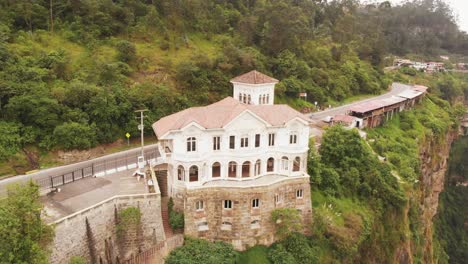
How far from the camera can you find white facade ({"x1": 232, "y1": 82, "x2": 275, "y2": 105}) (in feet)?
137

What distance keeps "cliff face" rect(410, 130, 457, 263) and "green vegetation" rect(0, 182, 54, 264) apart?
126ft

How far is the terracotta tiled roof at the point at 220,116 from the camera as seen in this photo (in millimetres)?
33312

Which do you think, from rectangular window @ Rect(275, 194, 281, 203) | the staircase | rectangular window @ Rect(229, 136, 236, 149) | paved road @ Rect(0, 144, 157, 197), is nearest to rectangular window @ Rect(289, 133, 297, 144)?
rectangular window @ Rect(275, 194, 281, 203)

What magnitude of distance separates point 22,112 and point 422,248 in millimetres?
48495

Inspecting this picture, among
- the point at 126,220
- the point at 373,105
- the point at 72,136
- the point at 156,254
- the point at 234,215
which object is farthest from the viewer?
the point at 373,105

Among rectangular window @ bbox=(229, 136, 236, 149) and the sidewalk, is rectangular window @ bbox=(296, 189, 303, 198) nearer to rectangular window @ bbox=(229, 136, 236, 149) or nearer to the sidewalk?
rectangular window @ bbox=(229, 136, 236, 149)

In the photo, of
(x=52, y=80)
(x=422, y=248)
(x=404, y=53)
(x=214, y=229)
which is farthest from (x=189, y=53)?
(x=404, y=53)

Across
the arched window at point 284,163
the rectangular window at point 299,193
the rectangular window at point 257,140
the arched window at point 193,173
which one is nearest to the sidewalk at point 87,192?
the arched window at point 193,173

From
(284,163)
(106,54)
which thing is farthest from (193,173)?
(106,54)

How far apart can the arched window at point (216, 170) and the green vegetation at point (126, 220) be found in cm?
729

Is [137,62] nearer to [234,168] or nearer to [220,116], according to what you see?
[220,116]

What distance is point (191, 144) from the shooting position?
33.3 metres

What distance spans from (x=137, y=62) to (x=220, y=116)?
24.9 meters

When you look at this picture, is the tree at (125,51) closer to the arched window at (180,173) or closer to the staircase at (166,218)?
the staircase at (166,218)
